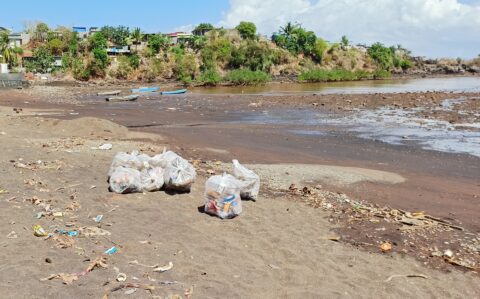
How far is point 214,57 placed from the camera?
7100 cm

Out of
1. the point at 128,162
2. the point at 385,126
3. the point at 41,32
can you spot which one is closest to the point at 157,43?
the point at 41,32

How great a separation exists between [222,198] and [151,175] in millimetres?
1585

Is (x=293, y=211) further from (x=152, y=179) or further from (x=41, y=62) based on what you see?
(x=41, y=62)

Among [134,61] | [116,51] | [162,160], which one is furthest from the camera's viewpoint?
[116,51]

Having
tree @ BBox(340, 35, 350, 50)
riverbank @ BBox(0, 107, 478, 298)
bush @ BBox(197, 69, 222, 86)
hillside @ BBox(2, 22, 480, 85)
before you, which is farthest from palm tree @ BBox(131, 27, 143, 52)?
riverbank @ BBox(0, 107, 478, 298)

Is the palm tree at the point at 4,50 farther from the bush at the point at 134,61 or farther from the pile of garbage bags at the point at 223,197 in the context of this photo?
the pile of garbage bags at the point at 223,197

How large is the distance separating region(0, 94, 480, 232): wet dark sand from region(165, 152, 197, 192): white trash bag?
10.2 feet

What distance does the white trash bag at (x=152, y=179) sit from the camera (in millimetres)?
8156

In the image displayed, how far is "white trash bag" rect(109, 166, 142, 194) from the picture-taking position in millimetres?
8031

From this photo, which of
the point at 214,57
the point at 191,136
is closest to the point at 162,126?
the point at 191,136

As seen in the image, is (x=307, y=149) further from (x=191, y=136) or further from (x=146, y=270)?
(x=146, y=270)

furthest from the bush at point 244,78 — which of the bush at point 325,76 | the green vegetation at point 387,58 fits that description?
the green vegetation at point 387,58

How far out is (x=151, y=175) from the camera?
27.1 feet

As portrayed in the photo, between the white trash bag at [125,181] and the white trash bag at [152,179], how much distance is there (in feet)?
0.27
